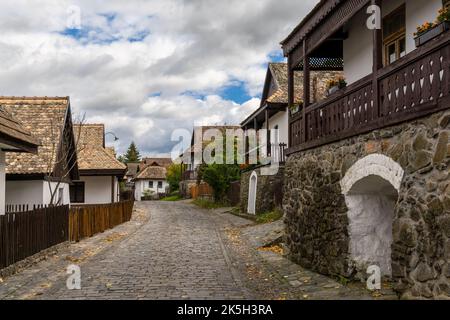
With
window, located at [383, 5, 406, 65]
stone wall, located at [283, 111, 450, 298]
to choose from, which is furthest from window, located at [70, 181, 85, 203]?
window, located at [383, 5, 406, 65]

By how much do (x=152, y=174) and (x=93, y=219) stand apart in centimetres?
5775

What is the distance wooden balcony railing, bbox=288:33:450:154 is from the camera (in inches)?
245

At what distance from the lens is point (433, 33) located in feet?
21.3

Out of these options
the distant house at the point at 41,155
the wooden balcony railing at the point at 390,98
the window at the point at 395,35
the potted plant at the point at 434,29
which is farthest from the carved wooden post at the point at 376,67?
the distant house at the point at 41,155

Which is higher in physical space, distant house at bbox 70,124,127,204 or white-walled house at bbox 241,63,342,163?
white-walled house at bbox 241,63,342,163

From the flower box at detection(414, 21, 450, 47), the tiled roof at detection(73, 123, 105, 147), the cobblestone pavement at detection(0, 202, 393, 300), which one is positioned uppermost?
the tiled roof at detection(73, 123, 105, 147)

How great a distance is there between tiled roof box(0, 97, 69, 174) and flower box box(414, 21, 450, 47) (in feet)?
46.8

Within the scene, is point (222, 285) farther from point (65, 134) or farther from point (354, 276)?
point (65, 134)

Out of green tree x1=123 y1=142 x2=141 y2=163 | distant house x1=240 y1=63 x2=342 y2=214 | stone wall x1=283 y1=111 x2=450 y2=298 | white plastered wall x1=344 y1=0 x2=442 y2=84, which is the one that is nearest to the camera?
stone wall x1=283 y1=111 x2=450 y2=298

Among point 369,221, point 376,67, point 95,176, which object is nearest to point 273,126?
point 95,176

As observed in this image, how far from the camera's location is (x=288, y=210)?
41.7 feet

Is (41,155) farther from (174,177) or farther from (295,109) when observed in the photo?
(174,177)

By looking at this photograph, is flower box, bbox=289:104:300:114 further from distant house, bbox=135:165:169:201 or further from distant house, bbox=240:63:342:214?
distant house, bbox=135:165:169:201
